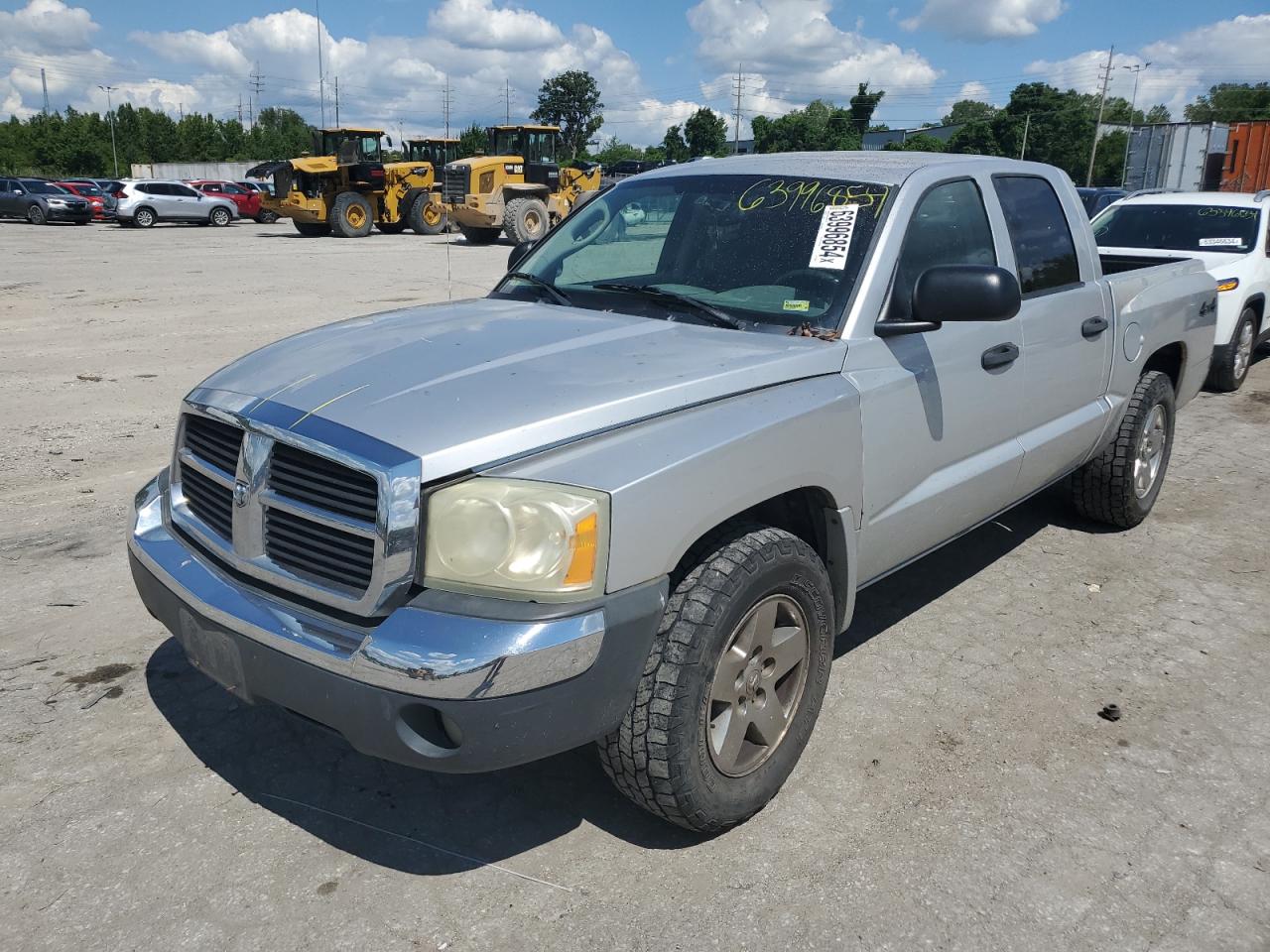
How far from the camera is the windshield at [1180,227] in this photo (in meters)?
9.28

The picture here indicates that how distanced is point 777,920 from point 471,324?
1977 mm

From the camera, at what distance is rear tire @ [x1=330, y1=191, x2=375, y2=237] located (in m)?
28.6

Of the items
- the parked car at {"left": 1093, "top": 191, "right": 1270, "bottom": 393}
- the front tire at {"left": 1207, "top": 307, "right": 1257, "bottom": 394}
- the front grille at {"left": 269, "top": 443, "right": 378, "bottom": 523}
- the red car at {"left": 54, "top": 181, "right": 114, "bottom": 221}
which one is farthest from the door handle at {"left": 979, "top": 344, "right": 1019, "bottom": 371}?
the red car at {"left": 54, "top": 181, "right": 114, "bottom": 221}

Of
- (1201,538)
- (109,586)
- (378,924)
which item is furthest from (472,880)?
(1201,538)

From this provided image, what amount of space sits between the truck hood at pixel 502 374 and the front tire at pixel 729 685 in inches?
16.6

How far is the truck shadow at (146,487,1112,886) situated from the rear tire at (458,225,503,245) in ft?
81.4

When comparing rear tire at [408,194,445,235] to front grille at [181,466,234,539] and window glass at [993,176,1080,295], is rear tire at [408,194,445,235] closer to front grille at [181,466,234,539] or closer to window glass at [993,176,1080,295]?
window glass at [993,176,1080,295]

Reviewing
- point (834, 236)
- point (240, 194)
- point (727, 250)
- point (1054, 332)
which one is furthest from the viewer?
point (240, 194)

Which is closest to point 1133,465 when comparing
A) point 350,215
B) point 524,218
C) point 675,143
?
point 524,218

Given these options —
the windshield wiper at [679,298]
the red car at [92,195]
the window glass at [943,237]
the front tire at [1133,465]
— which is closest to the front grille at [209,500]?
the windshield wiper at [679,298]

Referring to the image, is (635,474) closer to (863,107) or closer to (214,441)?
(214,441)

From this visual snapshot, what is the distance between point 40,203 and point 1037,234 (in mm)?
38358

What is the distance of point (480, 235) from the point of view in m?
27.9

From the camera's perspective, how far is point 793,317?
128 inches
